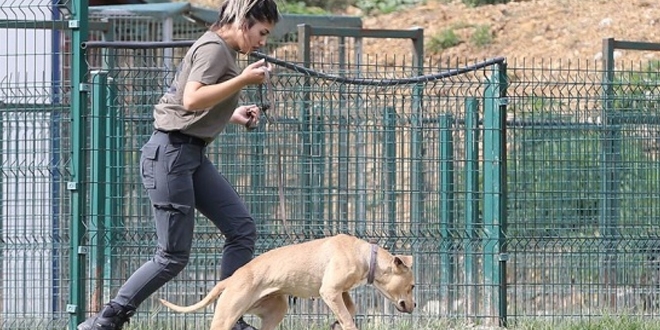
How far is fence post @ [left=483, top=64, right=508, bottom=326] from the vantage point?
379 inches

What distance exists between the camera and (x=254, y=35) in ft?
23.2

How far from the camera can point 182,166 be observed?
710 centimetres

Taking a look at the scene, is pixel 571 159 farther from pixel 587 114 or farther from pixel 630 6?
pixel 630 6

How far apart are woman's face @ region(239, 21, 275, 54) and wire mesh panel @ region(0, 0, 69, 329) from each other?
2386 mm

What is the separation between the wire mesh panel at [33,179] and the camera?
30.2 feet

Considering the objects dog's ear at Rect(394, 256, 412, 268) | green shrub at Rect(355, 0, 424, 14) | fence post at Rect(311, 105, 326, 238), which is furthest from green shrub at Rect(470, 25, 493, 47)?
dog's ear at Rect(394, 256, 412, 268)

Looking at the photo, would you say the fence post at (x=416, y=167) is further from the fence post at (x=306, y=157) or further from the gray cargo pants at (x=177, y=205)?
the gray cargo pants at (x=177, y=205)

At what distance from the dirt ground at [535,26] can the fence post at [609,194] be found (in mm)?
10705

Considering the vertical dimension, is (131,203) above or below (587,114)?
below

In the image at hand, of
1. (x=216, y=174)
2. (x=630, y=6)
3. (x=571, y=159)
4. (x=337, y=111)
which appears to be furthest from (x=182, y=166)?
(x=630, y=6)

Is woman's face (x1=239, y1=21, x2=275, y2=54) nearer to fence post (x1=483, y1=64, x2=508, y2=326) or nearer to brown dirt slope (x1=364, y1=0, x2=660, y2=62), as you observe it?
fence post (x1=483, y1=64, x2=508, y2=326)

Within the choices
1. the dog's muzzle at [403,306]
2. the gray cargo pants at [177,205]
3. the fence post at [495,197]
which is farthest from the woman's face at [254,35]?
the fence post at [495,197]

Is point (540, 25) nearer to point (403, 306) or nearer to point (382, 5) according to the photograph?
point (382, 5)

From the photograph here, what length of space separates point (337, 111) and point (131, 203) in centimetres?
162
